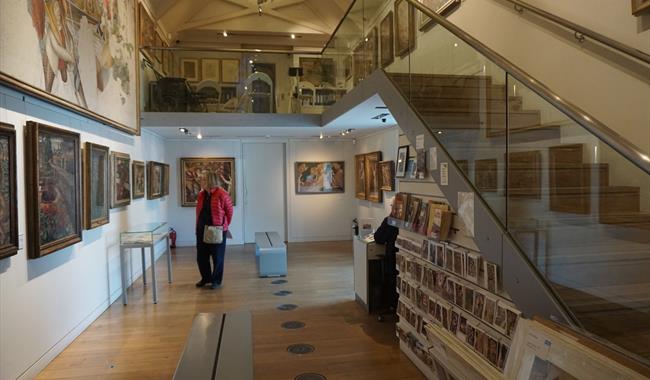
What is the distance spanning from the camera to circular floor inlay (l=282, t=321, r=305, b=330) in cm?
496

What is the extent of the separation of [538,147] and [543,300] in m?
0.80

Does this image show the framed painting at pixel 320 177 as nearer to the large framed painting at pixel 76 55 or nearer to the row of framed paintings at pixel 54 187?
the large framed painting at pixel 76 55

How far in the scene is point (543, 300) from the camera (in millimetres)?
2139

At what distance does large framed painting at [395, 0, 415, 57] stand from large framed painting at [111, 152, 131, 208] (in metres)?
4.26

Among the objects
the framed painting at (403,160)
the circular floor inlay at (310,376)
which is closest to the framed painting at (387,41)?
the framed painting at (403,160)

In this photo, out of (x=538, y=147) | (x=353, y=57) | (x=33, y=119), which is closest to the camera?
(x=538, y=147)

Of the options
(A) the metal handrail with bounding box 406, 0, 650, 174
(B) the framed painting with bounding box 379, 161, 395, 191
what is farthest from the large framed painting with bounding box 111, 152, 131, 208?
(A) the metal handrail with bounding box 406, 0, 650, 174

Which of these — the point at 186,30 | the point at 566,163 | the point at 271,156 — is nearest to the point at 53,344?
the point at 566,163

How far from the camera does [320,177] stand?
11.5m

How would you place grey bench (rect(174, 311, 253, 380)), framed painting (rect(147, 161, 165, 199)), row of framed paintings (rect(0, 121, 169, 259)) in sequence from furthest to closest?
framed painting (rect(147, 161, 165, 199)) < row of framed paintings (rect(0, 121, 169, 259)) < grey bench (rect(174, 311, 253, 380))

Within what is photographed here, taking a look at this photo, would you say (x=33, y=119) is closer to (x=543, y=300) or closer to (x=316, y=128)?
(x=543, y=300)

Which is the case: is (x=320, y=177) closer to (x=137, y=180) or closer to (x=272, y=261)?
(x=272, y=261)

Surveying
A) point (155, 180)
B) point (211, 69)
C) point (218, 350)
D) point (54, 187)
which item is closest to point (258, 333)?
point (218, 350)

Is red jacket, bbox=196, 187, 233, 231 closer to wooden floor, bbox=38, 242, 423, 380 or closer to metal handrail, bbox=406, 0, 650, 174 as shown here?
wooden floor, bbox=38, 242, 423, 380
